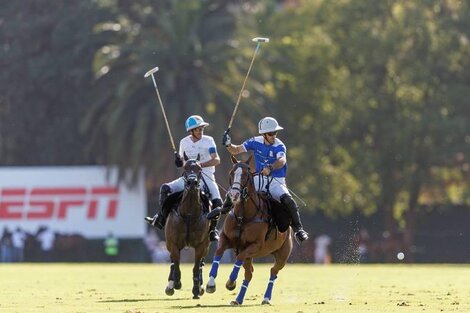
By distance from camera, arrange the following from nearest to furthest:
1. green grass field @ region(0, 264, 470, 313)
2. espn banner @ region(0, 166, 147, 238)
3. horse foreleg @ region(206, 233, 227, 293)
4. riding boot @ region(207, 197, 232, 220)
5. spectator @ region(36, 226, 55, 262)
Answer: green grass field @ region(0, 264, 470, 313) < horse foreleg @ region(206, 233, 227, 293) < riding boot @ region(207, 197, 232, 220) < espn banner @ region(0, 166, 147, 238) < spectator @ region(36, 226, 55, 262)

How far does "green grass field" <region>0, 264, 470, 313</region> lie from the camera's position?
19.6 meters

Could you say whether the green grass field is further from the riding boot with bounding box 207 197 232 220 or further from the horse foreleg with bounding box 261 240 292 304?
the riding boot with bounding box 207 197 232 220

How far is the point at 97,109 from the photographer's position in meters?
57.8

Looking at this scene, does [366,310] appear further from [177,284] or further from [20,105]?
[20,105]

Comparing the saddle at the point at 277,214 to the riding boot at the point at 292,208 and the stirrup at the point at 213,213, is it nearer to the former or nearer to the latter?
the riding boot at the point at 292,208

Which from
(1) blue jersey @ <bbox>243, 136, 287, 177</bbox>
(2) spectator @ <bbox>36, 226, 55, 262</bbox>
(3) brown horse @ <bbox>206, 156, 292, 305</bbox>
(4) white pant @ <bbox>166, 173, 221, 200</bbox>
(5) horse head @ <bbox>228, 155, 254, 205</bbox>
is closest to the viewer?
(5) horse head @ <bbox>228, 155, 254, 205</bbox>

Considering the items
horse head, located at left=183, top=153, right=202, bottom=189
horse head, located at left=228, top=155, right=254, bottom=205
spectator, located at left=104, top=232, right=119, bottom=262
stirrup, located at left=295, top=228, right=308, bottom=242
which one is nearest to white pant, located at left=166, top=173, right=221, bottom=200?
A: horse head, located at left=183, top=153, right=202, bottom=189

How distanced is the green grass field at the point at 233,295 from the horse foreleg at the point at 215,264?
28 cm

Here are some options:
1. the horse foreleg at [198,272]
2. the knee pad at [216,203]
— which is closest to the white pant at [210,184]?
the knee pad at [216,203]

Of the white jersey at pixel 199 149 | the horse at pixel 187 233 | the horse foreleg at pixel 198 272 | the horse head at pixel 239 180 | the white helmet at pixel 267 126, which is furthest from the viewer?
the white jersey at pixel 199 149

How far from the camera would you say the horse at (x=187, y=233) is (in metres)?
21.6

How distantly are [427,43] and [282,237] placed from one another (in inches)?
1567

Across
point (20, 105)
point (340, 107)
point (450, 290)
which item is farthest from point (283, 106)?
Result: point (450, 290)

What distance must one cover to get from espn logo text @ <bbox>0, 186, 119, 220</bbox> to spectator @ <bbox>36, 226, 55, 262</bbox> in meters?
0.78
